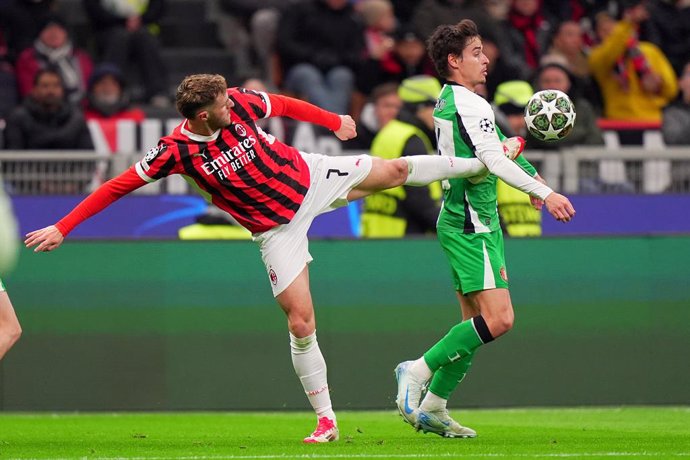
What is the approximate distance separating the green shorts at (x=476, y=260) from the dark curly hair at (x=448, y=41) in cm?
105

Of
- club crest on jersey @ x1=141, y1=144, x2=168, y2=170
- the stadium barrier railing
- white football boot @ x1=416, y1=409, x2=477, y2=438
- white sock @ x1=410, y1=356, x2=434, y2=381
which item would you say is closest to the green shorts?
white sock @ x1=410, y1=356, x2=434, y2=381

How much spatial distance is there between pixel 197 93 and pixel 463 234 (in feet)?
6.13

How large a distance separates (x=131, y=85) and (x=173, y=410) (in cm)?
624

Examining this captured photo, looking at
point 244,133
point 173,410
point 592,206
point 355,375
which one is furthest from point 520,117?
point 244,133

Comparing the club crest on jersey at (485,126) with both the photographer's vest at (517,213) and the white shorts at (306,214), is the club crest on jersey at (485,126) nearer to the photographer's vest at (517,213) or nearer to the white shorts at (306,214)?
the white shorts at (306,214)

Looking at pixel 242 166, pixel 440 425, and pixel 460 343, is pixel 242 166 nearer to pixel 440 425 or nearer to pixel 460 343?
pixel 460 343

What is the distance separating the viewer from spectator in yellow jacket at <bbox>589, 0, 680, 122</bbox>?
693 inches

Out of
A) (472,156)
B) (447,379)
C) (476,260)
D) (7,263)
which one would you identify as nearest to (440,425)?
(447,379)

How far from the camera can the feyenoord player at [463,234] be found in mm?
8977

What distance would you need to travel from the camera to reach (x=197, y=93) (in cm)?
862

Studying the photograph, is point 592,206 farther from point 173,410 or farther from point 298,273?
point 298,273

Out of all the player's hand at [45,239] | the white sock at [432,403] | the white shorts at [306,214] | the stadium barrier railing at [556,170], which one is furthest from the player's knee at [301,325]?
the stadium barrier railing at [556,170]

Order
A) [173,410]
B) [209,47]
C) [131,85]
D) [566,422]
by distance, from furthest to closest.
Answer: [209,47] → [131,85] → [173,410] → [566,422]

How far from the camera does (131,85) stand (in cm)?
1738
